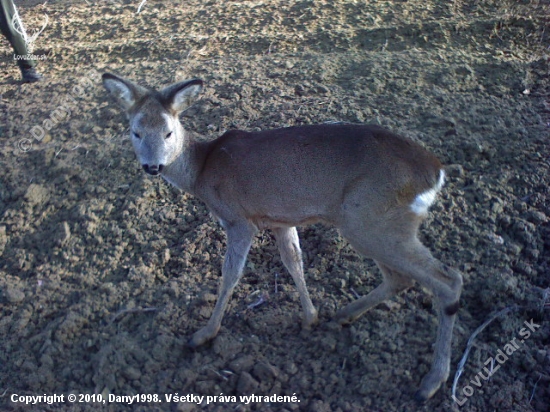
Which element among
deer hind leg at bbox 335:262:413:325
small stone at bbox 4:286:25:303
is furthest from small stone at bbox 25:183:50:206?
deer hind leg at bbox 335:262:413:325

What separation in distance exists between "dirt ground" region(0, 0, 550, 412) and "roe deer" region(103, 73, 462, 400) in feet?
1.06

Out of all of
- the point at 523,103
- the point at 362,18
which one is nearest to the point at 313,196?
the point at 523,103

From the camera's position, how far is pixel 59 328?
5.11m

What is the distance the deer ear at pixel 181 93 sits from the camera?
4.97 metres

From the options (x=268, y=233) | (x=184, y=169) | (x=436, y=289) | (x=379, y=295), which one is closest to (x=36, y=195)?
(x=184, y=169)

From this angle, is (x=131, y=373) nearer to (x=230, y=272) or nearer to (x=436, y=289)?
(x=230, y=272)

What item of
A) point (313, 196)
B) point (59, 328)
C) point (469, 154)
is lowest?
point (59, 328)

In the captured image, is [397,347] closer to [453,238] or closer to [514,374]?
[514,374]

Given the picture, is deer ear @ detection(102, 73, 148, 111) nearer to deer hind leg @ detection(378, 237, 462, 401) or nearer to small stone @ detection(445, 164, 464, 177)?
deer hind leg @ detection(378, 237, 462, 401)

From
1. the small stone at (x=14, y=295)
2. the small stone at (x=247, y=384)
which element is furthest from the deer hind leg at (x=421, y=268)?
the small stone at (x=14, y=295)

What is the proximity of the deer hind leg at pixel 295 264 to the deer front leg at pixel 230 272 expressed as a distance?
1.13ft

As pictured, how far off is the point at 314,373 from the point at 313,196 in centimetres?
138

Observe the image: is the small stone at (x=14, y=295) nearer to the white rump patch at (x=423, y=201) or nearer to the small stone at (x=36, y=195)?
the small stone at (x=36, y=195)

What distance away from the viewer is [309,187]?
4.58 meters
